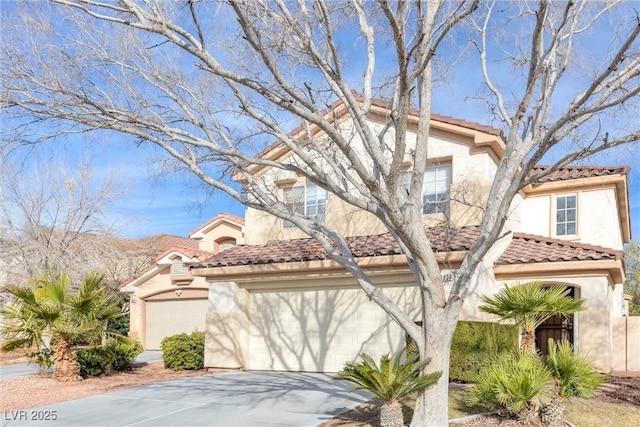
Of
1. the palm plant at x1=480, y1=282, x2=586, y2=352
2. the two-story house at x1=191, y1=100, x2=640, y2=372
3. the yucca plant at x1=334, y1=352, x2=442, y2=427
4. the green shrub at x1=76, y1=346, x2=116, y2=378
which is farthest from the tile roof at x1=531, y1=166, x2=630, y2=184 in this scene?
the green shrub at x1=76, y1=346, x2=116, y2=378

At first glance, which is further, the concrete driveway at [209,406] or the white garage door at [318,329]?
the white garage door at [318,329]

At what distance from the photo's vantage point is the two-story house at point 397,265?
15.0m

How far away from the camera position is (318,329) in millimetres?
16672

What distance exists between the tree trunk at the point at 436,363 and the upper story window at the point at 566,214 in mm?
11334

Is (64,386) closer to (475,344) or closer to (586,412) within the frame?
(475,344)

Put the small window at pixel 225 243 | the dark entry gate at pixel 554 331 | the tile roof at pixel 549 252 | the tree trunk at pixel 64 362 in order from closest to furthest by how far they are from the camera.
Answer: the tile roof at pixel 549 252 < the tree trunk at pixel 64 362 < the dark entry gate at pixel 554 331 < the small window at pixel 225 243

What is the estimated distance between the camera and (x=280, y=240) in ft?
63.5

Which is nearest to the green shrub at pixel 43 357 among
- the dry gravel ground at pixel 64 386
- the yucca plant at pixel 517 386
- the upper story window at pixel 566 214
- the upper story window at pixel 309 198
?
the dry gravel ground at pixel 64 386

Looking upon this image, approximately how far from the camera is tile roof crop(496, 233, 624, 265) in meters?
14.7

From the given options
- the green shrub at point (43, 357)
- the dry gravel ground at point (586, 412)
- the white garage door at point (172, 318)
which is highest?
the dry gravel ground at point (586, 412)

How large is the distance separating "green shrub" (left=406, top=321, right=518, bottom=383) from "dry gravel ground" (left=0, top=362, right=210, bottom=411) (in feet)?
23.0

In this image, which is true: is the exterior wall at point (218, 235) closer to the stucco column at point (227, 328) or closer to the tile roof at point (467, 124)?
the stucco column at point (227, 328)

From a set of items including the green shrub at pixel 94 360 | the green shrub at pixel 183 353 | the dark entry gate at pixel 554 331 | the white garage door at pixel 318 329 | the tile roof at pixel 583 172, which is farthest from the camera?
the tile roof at pixel 583 172

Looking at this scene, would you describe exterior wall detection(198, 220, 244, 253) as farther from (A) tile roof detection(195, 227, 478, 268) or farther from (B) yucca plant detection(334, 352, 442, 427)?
(B) yucca plant detection(334, 352, 442, 427)
